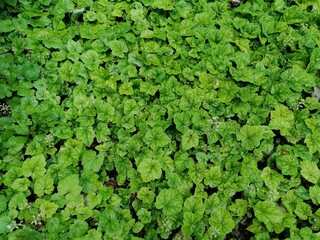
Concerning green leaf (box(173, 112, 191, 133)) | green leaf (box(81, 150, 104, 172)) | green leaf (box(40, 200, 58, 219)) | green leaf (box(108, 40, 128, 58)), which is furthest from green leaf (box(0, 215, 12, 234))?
green leaf (box(108, 40, 128, 58))

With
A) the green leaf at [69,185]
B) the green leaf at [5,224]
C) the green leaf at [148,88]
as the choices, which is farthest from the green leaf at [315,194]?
the green leaf at [5,224]

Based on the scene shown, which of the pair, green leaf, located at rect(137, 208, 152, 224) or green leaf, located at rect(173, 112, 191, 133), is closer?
green leaf, located at rect(137, 208, 152, 224)

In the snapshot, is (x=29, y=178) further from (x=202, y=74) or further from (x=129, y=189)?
(x=202, y=74)

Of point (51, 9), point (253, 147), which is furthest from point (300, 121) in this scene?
point (51, 9)

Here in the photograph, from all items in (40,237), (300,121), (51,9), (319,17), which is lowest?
(40,237)

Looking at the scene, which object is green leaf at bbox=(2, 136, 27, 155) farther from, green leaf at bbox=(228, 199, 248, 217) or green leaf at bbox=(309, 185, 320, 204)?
green leaf at bbox=(309, 185, 320, 204)

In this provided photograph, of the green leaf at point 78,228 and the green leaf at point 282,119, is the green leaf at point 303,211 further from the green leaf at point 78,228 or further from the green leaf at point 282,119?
the green leaf at point 78,228
